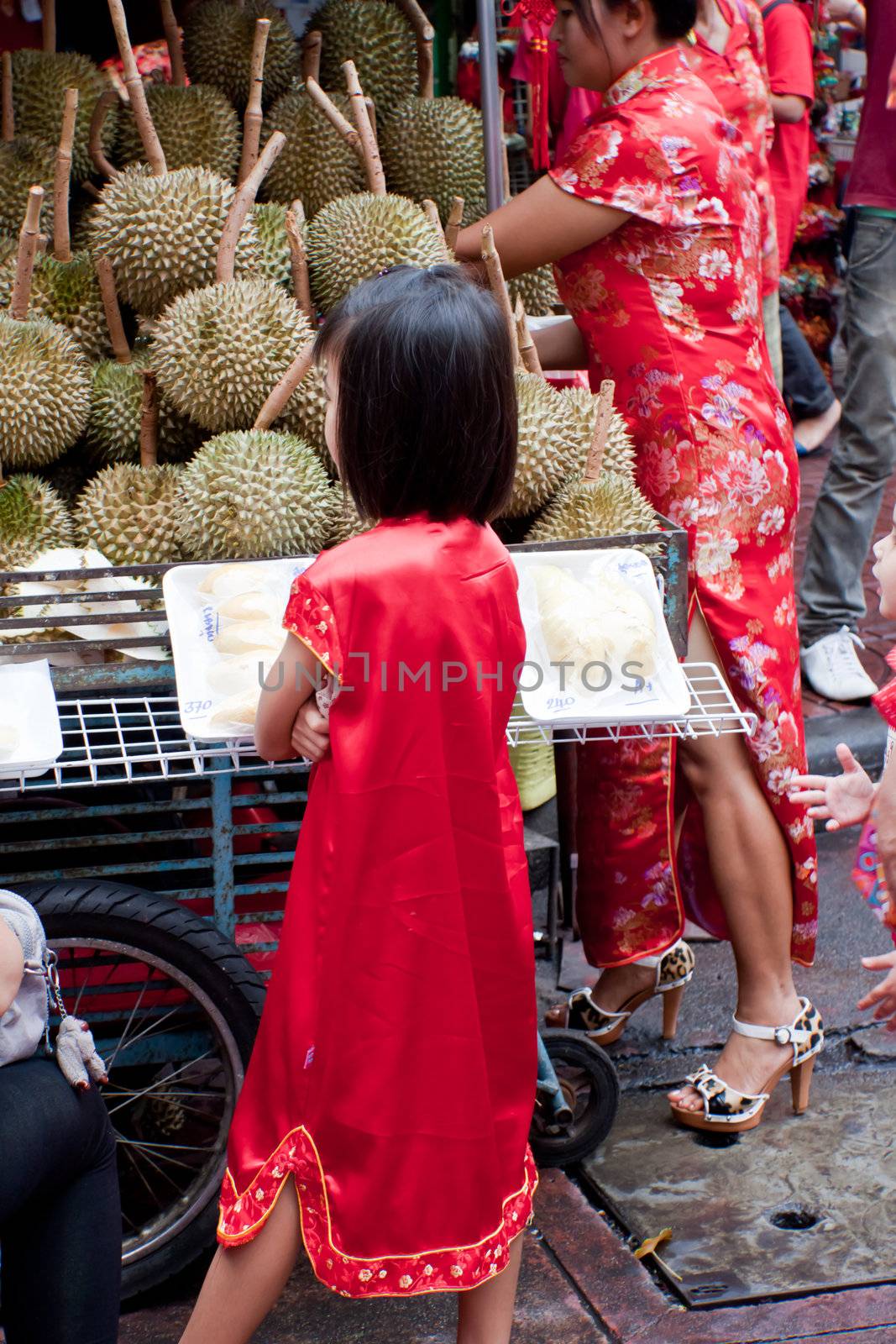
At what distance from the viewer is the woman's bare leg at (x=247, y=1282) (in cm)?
156

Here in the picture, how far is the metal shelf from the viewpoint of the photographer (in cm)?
167

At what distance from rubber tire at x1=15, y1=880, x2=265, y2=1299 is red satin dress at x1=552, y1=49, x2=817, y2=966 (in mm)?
778

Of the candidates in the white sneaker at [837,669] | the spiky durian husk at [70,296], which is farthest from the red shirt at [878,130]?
the spiky durian husk at [70,296]

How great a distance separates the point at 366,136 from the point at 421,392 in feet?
3.76

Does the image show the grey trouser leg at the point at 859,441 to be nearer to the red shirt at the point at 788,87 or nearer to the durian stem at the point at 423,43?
the red shirt at the point at 788,87

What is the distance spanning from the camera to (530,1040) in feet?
5.36

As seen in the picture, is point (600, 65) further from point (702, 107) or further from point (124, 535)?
point (124, 535)

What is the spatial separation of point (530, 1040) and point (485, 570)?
1.80ft

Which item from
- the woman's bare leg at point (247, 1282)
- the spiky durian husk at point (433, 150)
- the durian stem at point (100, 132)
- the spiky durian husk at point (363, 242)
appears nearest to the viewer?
the woman's bare leg at point (247, 1282)

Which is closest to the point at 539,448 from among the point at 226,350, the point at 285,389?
the point at 285,389

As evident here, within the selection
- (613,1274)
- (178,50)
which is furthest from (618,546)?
(178,50)

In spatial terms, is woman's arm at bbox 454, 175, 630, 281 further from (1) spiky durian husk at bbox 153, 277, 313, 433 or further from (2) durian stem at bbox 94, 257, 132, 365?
(2) durian stem at bbox 94, 257, 132, 365

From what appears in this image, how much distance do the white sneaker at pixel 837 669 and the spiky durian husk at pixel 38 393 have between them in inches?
96.5

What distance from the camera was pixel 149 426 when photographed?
2.13 meters
